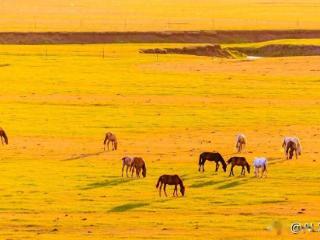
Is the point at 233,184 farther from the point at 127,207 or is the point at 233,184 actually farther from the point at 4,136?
the point at 4,136

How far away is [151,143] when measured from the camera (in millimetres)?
45031

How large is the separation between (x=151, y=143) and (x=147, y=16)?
80408 mm

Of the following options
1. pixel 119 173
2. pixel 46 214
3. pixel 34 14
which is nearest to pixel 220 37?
pixel 34 14

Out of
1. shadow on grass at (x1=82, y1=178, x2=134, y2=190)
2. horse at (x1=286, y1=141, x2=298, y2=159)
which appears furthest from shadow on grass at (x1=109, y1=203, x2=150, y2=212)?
horse at (x1=286, y1=141, x2=298, y2=159)

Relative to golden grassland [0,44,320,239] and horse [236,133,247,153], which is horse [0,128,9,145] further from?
horse [236,133,247,153]

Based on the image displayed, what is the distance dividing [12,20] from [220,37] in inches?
948

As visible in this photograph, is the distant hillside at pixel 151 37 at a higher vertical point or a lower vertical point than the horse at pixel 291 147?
higher

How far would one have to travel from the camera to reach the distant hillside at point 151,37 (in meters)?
95.3

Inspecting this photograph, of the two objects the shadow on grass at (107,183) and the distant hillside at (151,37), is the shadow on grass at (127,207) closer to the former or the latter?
the shadow on grass at (107,183)

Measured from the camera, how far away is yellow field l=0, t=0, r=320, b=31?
106m

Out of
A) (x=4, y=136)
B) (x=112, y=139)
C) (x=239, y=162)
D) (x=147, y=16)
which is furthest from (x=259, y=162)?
(x=147, y=16)

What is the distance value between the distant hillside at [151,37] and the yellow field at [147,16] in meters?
3.62

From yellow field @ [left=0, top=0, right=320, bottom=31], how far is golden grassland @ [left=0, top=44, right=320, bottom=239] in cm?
2475

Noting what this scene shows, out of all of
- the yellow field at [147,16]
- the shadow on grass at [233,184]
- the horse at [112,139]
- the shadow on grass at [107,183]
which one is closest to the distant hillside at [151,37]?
the yellow field at [147,16]
